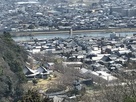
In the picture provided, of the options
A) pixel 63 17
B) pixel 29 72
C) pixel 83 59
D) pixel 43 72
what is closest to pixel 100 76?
pixel 43 72

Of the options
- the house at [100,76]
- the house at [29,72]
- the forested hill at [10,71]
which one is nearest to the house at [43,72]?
the house at [29,72]

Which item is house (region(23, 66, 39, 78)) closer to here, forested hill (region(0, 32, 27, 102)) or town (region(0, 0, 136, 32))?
forested hill (region(0, 32, 27, 102))

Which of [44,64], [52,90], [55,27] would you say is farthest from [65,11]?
[52,90]

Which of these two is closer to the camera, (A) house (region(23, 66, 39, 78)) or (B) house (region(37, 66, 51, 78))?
(A) house (region(23, 66, 39, 78))

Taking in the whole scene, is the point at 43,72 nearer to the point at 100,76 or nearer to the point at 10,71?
the point at 100,76

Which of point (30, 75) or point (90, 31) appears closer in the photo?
point (30, 75)

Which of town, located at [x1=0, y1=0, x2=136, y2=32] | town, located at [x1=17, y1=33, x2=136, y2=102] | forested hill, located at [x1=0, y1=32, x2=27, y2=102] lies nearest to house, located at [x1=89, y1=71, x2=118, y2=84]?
town, located at [x1=17, y1=33, x2=136, y2=102]

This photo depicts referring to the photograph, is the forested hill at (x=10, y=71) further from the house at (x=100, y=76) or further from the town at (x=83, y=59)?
the house at (x=100, y=76)

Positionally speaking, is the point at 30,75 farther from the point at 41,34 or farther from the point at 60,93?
the point at 41,34
